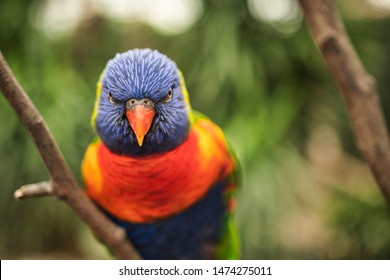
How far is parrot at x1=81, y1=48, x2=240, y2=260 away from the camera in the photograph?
64cm

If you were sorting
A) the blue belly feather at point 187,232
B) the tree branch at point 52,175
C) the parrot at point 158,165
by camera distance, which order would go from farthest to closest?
1. the blue belly feather at point 187,232
2. the parrot at point 158,165
3. the tree branch at point 52,175

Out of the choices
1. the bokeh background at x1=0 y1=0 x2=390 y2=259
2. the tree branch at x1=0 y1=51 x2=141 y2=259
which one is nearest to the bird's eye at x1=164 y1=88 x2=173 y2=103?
the tree branch at x1=0 y1=51 x2=141 y2=259

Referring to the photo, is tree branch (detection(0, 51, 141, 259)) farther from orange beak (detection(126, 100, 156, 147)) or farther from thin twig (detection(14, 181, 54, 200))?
orange beak (detection(126, 100, 156, 147))

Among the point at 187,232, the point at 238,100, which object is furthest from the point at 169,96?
the point at 238,100

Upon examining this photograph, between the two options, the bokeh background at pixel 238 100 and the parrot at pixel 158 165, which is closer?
the parrot at pixel 158 165

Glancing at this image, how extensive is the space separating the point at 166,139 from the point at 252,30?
668 millimetres

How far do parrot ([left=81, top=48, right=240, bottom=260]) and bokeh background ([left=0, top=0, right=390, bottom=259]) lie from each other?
29 centimetres

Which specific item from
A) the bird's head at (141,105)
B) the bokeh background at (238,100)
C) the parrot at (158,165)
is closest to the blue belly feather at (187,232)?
the parrot at (158,165)

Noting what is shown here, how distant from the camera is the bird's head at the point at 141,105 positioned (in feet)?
2.04

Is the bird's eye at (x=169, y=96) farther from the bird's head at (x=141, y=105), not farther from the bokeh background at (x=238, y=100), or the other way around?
the bokeh background at (x=238, y=100)

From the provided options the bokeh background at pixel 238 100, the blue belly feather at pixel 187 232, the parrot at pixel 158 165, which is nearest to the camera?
the parrot at pixel 158 165

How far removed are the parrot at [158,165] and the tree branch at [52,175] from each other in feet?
0.27
